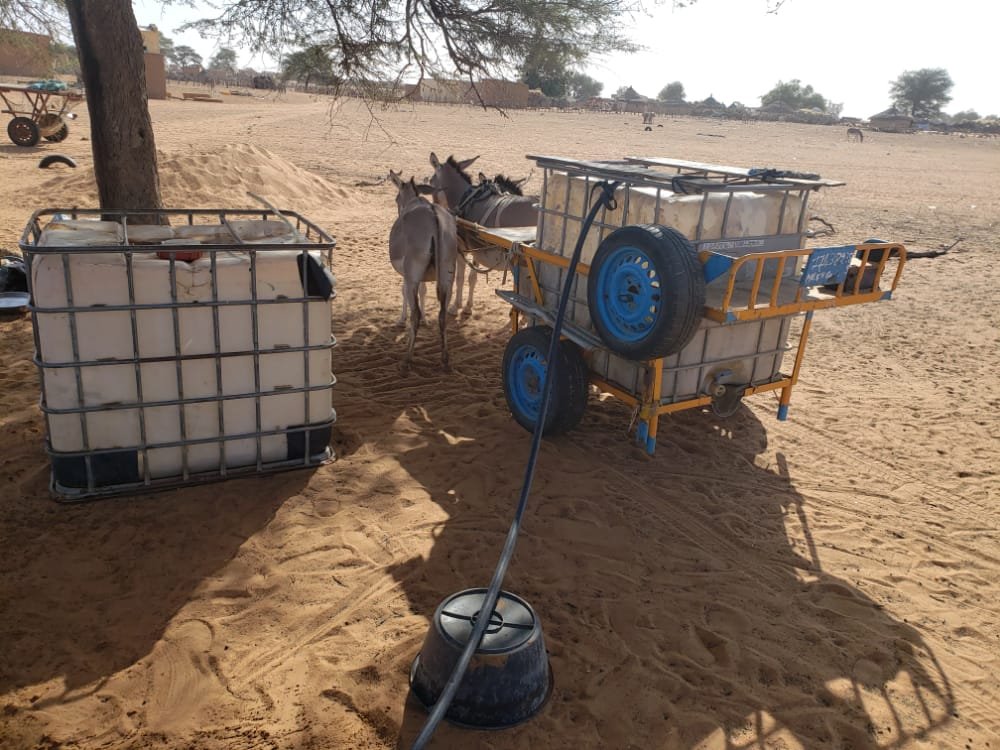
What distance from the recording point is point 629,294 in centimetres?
447

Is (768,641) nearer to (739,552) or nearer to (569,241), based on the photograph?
(739,552)

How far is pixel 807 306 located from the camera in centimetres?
464

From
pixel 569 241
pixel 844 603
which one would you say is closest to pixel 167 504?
pixel 569 241

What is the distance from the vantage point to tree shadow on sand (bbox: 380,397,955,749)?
10.3ft

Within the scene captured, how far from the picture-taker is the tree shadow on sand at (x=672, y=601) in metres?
3.15

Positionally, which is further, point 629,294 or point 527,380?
point 527,380

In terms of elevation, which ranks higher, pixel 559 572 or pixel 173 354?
pixel 173 354

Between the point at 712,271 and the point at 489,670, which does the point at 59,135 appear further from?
the point at 489,670

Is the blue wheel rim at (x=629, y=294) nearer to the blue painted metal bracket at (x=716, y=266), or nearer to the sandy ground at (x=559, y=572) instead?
the blue painted metal bracket at (x=716, y=266)

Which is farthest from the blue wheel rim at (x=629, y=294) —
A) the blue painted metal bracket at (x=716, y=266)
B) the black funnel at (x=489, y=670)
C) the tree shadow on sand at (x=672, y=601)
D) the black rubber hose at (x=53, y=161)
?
the black rubber hose at (x=53, y=161)

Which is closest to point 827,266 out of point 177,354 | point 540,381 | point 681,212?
point 681,212

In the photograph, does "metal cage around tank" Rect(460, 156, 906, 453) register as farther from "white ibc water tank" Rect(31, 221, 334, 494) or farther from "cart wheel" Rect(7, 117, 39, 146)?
"cart wheel" Rect(7, 117, 39, 146)

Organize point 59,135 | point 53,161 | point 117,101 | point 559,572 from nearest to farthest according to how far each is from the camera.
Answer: point 559,572 < point 117,101 < point 53,161 < point 59,135

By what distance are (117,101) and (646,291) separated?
214 inches
